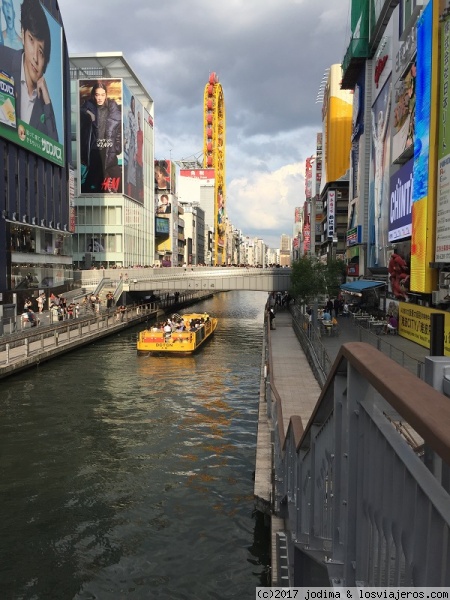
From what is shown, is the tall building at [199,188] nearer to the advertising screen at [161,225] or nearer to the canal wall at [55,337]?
the advertising screen at [161,225]

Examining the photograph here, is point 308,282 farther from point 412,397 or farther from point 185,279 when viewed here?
point 412,397

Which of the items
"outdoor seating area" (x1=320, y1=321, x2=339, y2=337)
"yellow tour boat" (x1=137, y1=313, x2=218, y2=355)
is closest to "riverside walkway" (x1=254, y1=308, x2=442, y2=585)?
"outdoor seating area" (x1=320, y1=321, x2=339, y2=337)

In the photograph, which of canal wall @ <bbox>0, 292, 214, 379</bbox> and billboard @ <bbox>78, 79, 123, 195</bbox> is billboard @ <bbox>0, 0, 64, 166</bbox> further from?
billboard @ <bbox>78, 79, 123, 195</bbox>

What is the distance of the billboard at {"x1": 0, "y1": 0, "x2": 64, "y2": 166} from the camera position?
4439 cm

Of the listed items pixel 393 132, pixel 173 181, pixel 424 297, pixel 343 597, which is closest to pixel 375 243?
pixel 393 132

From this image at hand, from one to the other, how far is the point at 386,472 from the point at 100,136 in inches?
3287

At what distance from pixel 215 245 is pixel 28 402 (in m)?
171

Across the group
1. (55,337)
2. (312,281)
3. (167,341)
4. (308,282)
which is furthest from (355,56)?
(55,337)

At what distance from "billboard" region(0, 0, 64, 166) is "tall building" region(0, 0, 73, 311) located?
0.08 meters

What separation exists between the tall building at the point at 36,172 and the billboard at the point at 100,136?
17.3 metres

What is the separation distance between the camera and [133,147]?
86.1 meters

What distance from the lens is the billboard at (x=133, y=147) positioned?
3199 inches

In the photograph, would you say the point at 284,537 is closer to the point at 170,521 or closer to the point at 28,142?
the point at 170,521

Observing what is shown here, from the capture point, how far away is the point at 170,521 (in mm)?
11141
